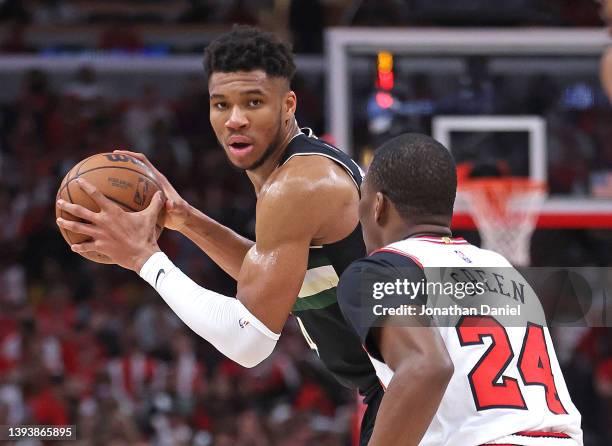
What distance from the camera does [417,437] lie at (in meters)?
2.22

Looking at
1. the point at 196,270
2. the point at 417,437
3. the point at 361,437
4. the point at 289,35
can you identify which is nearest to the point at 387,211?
the point at 417,437

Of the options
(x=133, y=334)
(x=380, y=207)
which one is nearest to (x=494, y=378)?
(x=380, y=207)

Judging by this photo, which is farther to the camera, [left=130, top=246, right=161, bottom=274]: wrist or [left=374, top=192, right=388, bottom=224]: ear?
[left=130, top=246, right=161, bottom=274]: wrist

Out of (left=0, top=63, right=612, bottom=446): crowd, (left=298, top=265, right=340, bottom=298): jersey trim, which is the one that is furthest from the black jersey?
(left=0, top=63, right=612, bottom=446): crowd

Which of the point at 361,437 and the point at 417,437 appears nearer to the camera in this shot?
the point at 417,437

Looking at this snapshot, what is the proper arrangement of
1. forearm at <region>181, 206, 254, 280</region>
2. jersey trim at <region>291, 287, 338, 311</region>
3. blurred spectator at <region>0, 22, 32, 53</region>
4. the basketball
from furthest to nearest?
blurred spectator at <region>0, 22, 32, 53</region>, forearm at <region>181, 206, 254, 280</region>, jersey trim at <region>291, 287, 338, 311</region>, the basketball

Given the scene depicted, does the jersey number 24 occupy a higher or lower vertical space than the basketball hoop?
higher

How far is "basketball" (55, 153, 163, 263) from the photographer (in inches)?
122

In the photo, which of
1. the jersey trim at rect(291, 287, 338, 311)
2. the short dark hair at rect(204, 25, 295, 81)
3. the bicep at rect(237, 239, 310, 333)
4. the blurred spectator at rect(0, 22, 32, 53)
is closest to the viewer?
the bicep at rect(237, 239, 310, 333)

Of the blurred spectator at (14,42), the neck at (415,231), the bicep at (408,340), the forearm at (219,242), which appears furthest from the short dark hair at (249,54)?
the blurred spectator at (14,42)

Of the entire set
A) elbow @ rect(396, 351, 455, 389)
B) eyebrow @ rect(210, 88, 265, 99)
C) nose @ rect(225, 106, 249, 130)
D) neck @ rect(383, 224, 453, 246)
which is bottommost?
elbow @ rect(396, 351, 455, 389)

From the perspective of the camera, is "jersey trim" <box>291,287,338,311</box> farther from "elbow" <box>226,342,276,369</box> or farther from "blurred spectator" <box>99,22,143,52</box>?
"blurred spectator" <box>99,22,143,52</box>

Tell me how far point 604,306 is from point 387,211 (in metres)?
1.22

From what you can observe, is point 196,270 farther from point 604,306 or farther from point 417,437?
point 417,437
